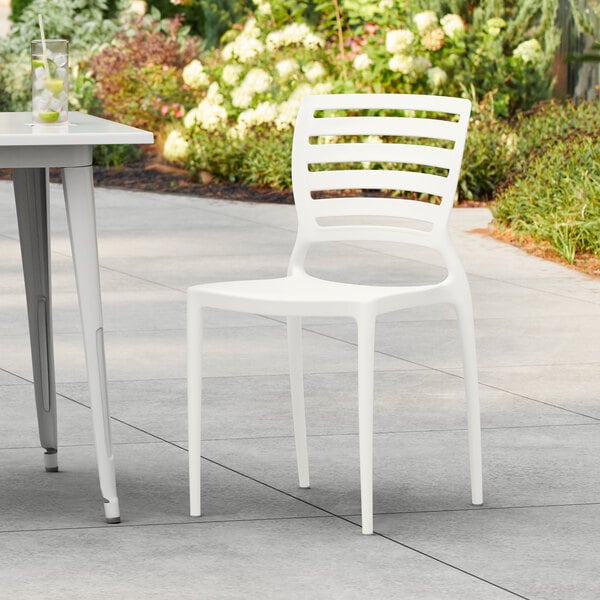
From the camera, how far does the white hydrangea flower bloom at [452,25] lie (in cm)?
1394

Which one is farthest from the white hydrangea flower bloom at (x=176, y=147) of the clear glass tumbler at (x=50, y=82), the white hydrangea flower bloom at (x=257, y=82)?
the clear glass tumbler at (x=50, y=82)

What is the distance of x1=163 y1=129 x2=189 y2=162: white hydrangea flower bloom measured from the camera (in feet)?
47.5

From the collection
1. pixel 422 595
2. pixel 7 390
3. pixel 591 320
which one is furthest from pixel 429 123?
pixel 591 320

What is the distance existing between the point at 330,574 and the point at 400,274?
16.8 ft

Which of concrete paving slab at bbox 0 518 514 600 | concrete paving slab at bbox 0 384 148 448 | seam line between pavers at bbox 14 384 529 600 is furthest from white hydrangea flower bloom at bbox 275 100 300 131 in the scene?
concrete paving slab at bbox 0 518 514 600

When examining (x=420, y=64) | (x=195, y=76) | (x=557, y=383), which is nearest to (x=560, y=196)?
(x=420, y=64)

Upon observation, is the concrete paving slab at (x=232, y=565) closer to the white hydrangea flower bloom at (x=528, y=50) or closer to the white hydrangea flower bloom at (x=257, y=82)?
the white hydrangea flower bloom at (x=257, y=82)

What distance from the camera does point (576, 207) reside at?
9.78m

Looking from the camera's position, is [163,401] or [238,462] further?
[163,401]

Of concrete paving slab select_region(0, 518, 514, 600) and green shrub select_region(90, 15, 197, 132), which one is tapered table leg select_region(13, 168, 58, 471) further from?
green shrub select_region(90, 15, 197, 132)

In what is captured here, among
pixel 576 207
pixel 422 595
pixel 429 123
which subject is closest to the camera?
pixel 422 595

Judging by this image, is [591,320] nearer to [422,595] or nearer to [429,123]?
[429,123]

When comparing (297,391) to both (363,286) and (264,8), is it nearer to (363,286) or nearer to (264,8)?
(363,286)

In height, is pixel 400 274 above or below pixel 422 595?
below
